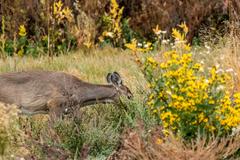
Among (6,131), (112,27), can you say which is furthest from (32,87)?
(112,27)

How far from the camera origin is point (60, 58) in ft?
50.8

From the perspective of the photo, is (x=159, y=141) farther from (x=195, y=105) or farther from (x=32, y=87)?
(x=32, y=87)

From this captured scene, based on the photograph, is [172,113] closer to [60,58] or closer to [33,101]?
[33,101]

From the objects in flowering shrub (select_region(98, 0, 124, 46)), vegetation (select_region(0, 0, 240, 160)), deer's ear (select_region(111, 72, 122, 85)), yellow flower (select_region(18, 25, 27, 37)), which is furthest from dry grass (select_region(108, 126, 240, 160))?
flowering shrub (select_region(98, 0, 124, 46))

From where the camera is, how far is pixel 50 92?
11211 millimetres

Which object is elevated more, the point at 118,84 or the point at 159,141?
the point at 159,141

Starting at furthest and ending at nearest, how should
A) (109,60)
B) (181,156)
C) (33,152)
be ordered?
(109,60) < (33,152) < (181,156)

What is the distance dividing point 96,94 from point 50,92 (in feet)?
2.16

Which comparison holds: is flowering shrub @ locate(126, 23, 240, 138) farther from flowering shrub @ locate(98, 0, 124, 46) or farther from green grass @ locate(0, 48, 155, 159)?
flowering shrub @ locate(98, 0, 124, 46)

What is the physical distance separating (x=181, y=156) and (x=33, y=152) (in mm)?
1762

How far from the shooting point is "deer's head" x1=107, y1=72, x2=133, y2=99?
36.7ft

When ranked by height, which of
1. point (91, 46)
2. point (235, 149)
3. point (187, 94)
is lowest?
point (91, 46)

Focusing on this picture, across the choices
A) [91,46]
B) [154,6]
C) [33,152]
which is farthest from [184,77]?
[154,6]

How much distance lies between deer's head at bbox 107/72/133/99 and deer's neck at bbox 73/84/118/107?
81 millimetres
